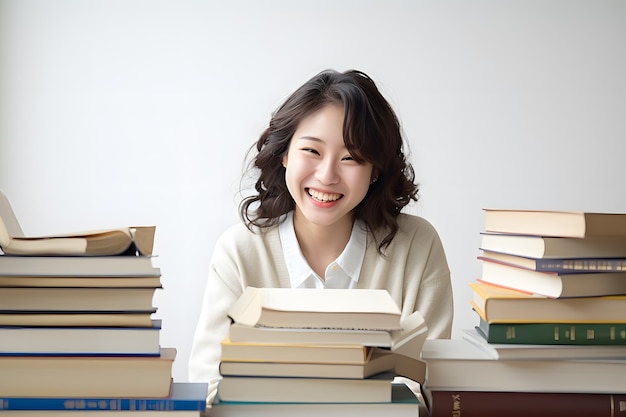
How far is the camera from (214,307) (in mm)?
1744

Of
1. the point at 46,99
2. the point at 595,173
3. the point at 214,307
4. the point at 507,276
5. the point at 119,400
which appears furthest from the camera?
the point at 595,173

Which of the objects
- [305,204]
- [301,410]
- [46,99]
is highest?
[46,99]

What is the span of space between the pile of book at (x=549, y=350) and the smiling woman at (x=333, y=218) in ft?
2.24

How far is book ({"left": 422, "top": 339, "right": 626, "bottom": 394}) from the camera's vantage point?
3.51ft

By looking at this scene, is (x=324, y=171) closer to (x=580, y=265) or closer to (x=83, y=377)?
(x=580, y=265)

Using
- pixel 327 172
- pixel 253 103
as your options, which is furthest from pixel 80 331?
pixel 253 103

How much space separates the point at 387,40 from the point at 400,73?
0.17 m

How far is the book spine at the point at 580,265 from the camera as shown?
3.48ft

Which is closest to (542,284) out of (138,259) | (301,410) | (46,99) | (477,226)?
(301,410)

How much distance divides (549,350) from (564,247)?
149 mm

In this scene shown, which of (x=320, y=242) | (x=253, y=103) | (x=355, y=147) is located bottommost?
(x=320, y=242)

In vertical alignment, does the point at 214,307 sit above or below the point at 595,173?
below

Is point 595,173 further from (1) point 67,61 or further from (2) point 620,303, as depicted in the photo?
(2) point 620,303

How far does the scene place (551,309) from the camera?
3.52 feet
